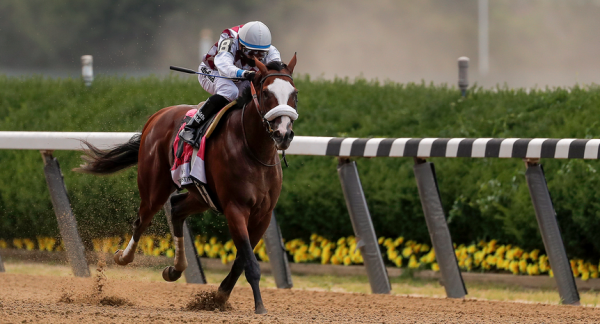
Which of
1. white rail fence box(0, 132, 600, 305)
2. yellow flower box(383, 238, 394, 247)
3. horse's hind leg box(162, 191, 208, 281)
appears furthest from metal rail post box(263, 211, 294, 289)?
yellow flower box(383, 238, 394, 247)

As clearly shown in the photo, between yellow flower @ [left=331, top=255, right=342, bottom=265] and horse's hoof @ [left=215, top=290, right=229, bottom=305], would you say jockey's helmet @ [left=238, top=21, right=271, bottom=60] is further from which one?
yellow flower @ [left=331, top=255, right=342, bottom=265]

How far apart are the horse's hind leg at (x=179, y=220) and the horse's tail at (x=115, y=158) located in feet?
1.77

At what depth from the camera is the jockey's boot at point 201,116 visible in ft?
16.0

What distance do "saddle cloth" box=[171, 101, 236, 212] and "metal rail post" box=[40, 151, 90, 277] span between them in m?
1.57

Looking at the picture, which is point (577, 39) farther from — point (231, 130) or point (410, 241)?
point (231, 130)

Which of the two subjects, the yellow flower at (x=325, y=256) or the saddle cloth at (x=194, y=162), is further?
the yellow flower at (x=325, y=256)

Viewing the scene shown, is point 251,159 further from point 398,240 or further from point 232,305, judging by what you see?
point 398,240

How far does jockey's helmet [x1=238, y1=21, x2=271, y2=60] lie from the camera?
4684 mm

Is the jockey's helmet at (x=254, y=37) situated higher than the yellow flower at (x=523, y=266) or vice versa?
the jockey's helmet at (x=254, y=37)

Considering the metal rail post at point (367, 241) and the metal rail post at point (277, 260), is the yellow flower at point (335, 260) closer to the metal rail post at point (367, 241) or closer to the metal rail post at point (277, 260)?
the metal rail post at point (277, 260)

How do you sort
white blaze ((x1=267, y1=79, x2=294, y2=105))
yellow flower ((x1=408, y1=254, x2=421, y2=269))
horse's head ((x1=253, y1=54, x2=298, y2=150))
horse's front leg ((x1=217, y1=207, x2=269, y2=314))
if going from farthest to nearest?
yellow flower ((x1=408, y1=254, x2=421, y2=269)) → horse's front leg ((x1=217, y1=207, x2=269, y2=314)) → white blaze ((x1=267, y1=79, x2=294, y2=105)) → horse's head ((x1=253, y1=54, x2=298, y2=150))

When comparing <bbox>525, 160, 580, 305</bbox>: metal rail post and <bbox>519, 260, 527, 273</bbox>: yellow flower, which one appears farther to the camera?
<bbox>519, 260, 527, 273</bbox>: yellow flower

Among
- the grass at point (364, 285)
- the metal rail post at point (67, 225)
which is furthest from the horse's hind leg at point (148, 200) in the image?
the metal rail post at point (67, 225)

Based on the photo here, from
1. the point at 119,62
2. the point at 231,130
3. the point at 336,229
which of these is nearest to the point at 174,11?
the point at 119,62
